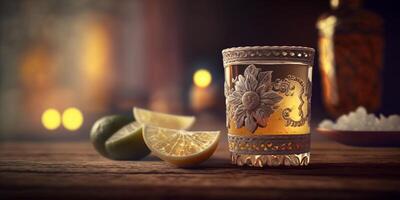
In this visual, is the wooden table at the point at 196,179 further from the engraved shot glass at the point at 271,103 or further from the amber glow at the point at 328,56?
the amber glow at the point at 328,56

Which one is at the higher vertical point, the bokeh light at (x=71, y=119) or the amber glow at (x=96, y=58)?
the amber glow at (x=96, y=58)

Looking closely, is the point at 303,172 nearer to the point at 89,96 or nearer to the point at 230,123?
the point at 230,123

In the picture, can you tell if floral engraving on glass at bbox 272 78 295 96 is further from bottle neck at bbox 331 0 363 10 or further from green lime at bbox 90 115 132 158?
bottle neck at bbox 331 0 363 10

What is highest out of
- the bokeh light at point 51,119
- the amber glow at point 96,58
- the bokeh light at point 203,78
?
the amber glow at point 96,58

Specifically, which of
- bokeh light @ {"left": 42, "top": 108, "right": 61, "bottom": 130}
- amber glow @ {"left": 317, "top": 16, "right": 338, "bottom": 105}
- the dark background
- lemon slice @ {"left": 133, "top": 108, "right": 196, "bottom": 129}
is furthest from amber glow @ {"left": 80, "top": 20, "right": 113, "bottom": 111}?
lemon slice @ {"left": 133, "top": 108, "right": 196, "bottom": 129}

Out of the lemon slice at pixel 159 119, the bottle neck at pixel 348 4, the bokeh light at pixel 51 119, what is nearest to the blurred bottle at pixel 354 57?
the bottle neck at pixel 348 4

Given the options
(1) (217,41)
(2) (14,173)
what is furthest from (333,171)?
(1) (217,41)

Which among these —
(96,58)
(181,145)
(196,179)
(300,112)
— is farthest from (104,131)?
(96,58)
